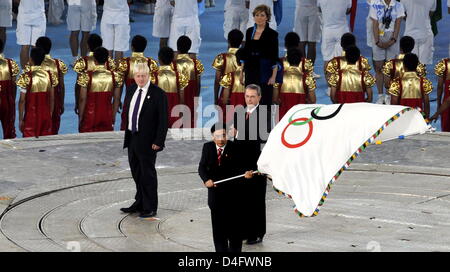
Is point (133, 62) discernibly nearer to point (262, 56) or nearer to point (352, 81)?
point (352, 81)

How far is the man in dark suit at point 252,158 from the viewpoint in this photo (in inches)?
464

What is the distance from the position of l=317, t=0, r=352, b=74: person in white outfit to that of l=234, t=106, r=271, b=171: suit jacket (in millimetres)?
8497

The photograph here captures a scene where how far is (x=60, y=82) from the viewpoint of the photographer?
17.9 metres

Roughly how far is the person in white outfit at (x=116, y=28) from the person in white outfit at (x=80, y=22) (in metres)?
0.88

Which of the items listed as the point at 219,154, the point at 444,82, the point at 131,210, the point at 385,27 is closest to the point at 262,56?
the point at 131,210

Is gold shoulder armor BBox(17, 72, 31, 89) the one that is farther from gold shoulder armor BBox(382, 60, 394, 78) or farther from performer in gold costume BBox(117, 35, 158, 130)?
gold shoulder armor BBox(382, 60, 394, 78)

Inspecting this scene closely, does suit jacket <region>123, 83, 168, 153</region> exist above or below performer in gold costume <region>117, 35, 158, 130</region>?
below

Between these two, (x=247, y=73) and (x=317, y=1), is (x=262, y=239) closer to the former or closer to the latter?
(x=247, y=73)

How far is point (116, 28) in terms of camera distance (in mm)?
21094

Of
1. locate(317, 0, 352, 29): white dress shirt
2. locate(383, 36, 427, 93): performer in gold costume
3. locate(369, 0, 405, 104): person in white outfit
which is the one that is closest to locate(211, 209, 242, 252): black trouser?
locate(383, 36, 427, 93): performer in gold costume

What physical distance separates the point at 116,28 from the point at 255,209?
9.49 meters

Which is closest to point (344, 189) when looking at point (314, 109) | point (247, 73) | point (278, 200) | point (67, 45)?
point (278, 200)

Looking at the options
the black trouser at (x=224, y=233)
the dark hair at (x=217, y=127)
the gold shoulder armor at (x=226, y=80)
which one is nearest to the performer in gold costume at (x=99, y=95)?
the gold shoulder armor at (x=226, y=80)

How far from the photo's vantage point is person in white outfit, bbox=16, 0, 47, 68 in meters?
20.7
